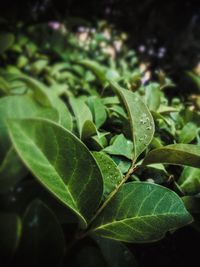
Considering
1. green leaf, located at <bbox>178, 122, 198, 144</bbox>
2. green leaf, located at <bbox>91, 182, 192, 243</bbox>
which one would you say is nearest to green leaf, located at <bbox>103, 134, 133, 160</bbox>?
green leaf, located at <bbox>91, 182, 192, 243</bbox>

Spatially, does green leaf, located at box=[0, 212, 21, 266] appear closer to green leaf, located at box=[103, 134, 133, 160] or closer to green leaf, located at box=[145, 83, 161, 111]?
green leaf, located at box=[103, 134, 133, 160]

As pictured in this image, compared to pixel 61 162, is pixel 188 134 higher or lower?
lower

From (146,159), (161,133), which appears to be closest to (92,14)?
(161,133)

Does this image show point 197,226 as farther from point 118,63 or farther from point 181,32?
point 181,32

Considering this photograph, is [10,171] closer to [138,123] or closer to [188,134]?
[138,123]

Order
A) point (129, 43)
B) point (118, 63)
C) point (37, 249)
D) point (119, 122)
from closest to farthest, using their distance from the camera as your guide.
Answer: point (37, 249) < point (119, 122) < point (118, 63) < point (129, 43)

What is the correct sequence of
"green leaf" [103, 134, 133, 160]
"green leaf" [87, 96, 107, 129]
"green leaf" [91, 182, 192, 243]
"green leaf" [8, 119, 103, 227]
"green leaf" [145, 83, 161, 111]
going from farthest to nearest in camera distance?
"green leaf" [145, 83, 161, 111] → "green leaf" [87, 96, 107, 129] → "green leaf" [103, 134, 133, 160] → "green leaf" [91, 182, 192, 243] → "green leaf" [8, 119, 103, 227]

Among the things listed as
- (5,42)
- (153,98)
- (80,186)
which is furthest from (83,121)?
(5,42)
